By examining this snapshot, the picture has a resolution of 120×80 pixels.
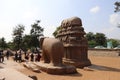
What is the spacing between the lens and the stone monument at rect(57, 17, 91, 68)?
767 inches

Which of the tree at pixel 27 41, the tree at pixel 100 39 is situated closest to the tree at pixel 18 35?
the tree at pixel 27 41

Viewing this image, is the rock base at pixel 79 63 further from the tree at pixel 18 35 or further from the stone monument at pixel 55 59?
the tree at pixel 18 35

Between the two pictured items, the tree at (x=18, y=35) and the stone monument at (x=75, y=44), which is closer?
the stone monument at (x=75, y=44)

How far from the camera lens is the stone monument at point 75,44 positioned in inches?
767

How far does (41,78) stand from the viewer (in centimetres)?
1353

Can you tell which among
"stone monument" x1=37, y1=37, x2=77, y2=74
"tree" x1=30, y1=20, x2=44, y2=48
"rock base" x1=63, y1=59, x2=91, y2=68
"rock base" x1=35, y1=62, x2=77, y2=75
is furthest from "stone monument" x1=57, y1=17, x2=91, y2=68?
"tree" x1=30, y1=20, x2=44, y2=48

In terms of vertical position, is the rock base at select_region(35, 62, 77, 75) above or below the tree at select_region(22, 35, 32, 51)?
below

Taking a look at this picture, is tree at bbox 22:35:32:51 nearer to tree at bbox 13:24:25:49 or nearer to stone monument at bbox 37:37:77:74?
tree at bbox 13:24:25:49

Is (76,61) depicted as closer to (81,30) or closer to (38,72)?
(81,30)

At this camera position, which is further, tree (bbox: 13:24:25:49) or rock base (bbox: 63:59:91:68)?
tree (bbox: 13:24:25:49)

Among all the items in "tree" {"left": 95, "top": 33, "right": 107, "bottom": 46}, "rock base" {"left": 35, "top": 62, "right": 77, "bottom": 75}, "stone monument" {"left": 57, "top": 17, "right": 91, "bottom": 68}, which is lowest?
"rock base" {"left": 35, "top": 62, "right": 77, "bottom": 75}

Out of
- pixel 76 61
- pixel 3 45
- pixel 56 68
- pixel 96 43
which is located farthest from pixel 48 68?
pixel 96 43

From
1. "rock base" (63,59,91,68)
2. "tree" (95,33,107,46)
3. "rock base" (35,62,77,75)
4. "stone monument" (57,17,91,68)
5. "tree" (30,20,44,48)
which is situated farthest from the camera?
"tree" (95,33,107,46)

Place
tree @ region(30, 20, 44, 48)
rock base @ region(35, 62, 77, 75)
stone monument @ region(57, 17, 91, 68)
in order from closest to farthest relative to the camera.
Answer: rock base @ region(35, 62, 77, 75), stone monument @ region(57, 17, 91, 68), tree @ region(30, 20, 44, 48)
